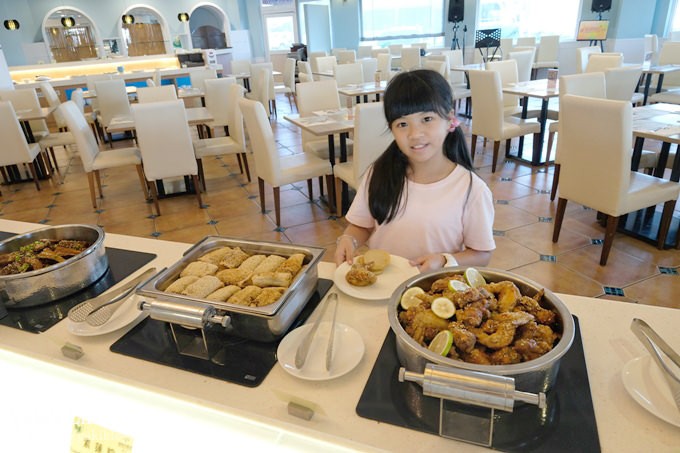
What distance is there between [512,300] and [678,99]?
5547 mm

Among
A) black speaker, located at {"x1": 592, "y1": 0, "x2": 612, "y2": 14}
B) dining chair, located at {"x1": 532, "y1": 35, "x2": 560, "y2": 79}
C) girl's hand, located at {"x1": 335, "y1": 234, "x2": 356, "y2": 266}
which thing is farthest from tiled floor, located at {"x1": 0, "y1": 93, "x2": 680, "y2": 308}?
black speaker, located at {"x1": 592, "y1": 0, "x2": 612, "y2": 14}

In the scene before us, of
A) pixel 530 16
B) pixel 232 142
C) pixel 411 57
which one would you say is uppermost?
pixel 530 16

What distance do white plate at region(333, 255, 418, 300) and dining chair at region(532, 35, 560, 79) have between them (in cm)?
807

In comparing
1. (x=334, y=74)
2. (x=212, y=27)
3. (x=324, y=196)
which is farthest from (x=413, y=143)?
(x=212, y=27)

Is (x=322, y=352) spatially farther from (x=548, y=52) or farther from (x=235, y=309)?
(x=548, y=52)

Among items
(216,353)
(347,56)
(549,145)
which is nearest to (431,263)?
(216,353)

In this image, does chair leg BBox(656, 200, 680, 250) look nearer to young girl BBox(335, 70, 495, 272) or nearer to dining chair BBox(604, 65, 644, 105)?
dining chair BBox(604, 65, 644, 105)

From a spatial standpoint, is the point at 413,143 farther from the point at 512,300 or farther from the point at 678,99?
the point at 678,99

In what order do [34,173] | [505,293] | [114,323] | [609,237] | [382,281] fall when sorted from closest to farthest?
[505,293], [114,323], [382,281], [609,237], [34,173]

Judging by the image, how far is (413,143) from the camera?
1211mm

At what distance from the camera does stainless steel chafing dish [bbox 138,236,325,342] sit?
80cm

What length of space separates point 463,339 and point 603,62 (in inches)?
222

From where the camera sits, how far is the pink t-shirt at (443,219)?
1343 millimetres

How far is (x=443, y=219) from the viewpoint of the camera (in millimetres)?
1379
